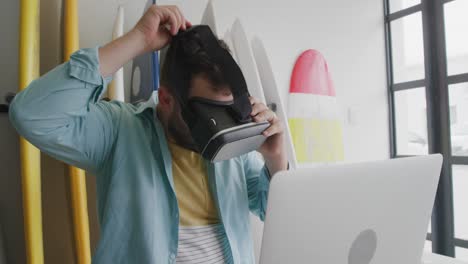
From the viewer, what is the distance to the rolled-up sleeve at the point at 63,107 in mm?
648

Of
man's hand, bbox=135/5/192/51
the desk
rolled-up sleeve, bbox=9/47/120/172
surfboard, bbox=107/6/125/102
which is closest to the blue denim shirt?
rolled-up sleeve, bbox=9/47/120/172

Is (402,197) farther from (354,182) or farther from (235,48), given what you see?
(235,48)

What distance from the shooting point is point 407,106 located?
287cm

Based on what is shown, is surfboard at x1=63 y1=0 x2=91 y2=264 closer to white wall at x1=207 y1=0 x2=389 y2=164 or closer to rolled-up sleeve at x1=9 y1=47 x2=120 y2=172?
rolled-up sleeve at x1=9 y1=47 x2=120 y2=172

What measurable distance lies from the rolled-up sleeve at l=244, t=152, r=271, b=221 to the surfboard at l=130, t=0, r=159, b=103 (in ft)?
1.86

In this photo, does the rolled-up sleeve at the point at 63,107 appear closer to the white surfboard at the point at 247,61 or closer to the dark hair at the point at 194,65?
the dark hair at the point at 194,65

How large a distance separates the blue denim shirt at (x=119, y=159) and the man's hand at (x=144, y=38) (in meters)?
0.03

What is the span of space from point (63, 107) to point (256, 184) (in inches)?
23.1

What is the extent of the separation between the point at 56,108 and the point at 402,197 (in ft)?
2.31

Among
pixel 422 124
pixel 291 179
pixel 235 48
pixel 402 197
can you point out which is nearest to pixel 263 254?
pixel 291 179

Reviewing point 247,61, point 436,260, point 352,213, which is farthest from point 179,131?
point 436,260

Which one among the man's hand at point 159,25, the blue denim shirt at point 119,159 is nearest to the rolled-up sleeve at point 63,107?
the blue denim shirt at point 119,159

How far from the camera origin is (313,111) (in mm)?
2414

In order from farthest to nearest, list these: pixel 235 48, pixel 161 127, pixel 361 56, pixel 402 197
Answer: pixel 361 56 → pixel 235 48 → pixel 161 127 → pixel 402 197
